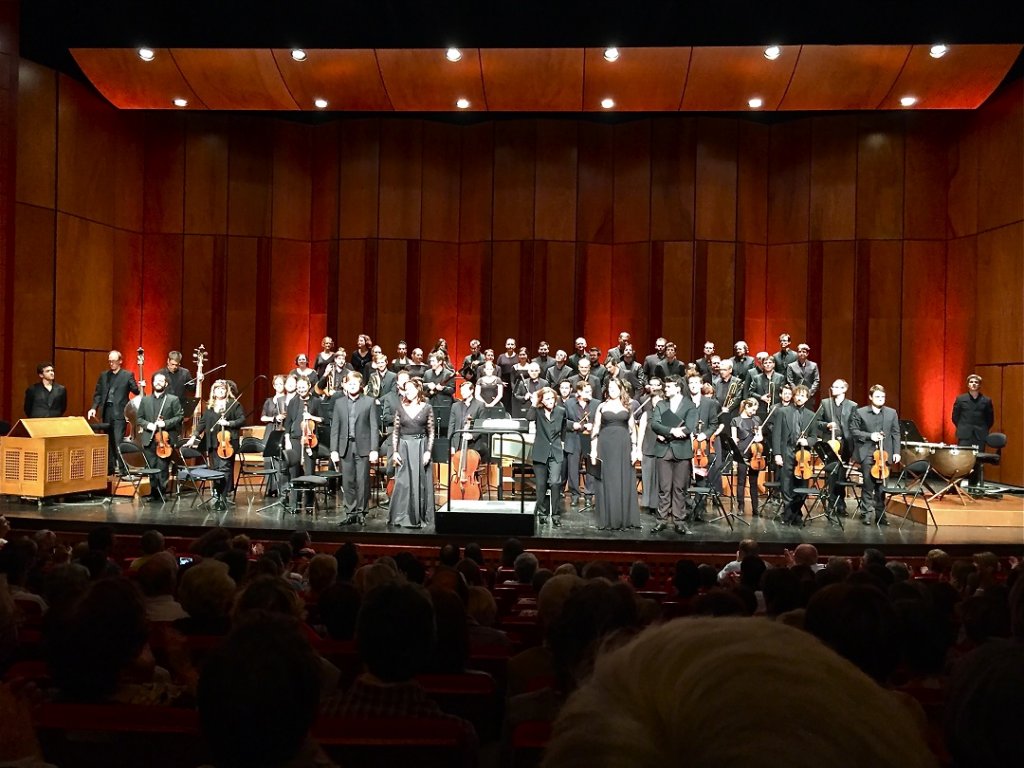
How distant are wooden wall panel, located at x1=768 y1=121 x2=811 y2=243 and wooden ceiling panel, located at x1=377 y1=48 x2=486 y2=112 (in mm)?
5402

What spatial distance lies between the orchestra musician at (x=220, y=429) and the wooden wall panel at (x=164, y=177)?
602 cm

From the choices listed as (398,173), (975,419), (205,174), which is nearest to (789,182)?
(975,419)

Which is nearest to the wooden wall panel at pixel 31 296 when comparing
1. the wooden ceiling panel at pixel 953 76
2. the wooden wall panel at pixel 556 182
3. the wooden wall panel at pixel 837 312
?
the wooden wall panel at pixel 556 182

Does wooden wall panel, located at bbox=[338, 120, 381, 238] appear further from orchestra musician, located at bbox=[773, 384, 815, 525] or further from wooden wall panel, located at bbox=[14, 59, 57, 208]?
orchestra musician, located at bbox=[773, 384, 815, 525]

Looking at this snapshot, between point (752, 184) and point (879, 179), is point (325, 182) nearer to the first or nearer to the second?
point (752, 184)

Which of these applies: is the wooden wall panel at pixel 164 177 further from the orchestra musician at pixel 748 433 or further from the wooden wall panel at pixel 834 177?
the wooden wall panel at pixel 834 177

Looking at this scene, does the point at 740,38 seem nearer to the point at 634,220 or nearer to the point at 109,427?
the point at 634,220

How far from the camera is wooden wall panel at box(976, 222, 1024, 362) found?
12.9m

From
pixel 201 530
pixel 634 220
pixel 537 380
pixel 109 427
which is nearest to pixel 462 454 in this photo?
pixel 537 380

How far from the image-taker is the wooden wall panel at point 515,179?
1619 cm

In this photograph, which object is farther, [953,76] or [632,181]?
[632,181]

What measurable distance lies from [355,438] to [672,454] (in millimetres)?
3319

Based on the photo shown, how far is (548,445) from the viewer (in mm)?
9867

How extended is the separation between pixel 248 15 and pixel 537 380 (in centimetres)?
579
